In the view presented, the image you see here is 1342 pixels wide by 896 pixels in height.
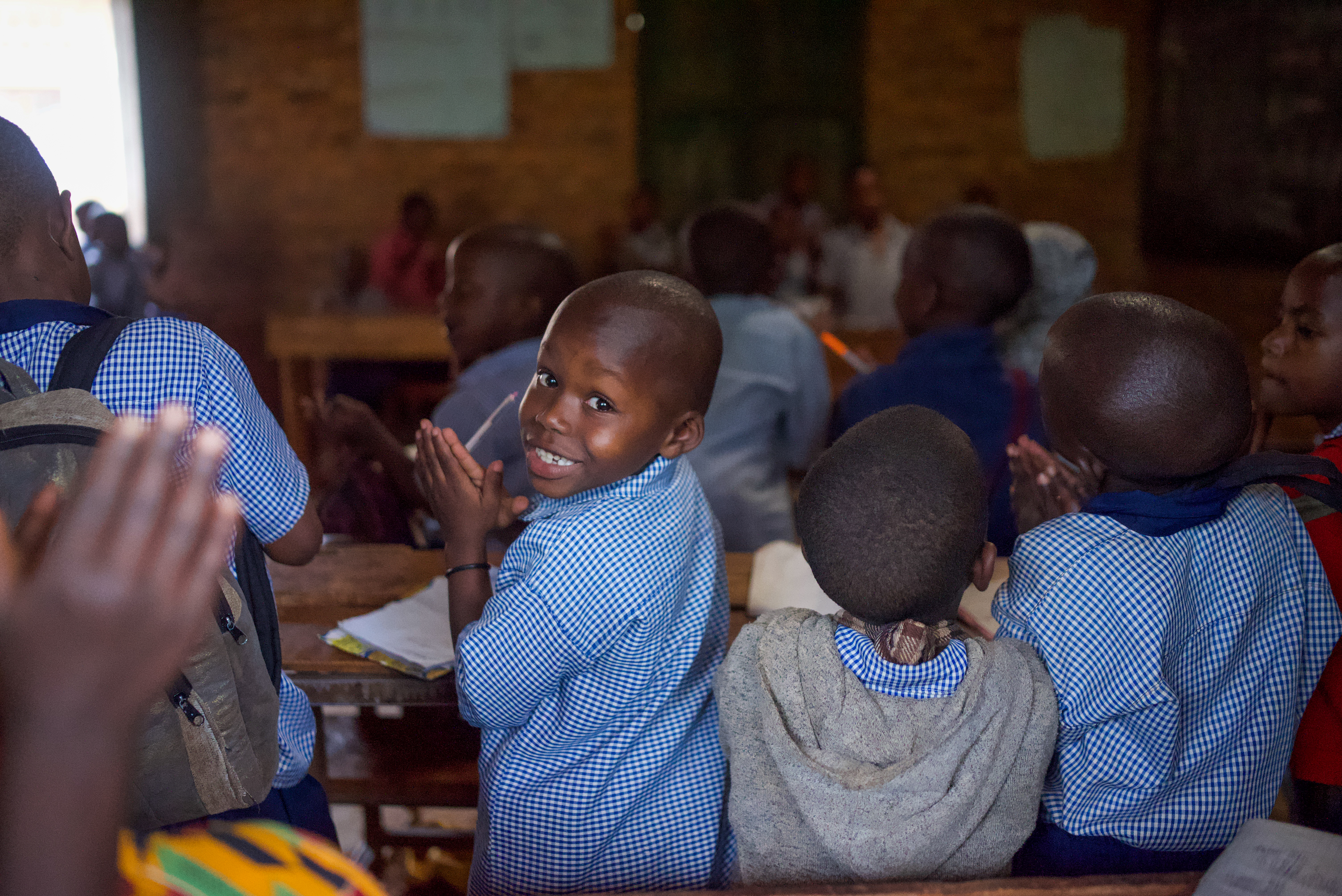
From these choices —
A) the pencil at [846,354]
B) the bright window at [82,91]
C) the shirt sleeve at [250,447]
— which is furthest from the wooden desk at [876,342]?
the bright window at [82,91]

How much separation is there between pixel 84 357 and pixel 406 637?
651 mm

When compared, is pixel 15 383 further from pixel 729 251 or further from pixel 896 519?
pixel 729 251

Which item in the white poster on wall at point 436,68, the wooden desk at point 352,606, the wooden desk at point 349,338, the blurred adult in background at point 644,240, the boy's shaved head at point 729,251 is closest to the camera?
the wooden desk at point 352,606

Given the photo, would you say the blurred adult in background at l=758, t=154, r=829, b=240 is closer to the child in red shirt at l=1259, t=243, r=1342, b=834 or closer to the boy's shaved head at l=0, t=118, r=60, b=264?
the child in red shirt at l=1259, t=243, r=1342, b=834

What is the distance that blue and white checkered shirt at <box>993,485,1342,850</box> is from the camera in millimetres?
1097

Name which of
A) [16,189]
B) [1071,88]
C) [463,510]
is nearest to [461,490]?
[463,510]

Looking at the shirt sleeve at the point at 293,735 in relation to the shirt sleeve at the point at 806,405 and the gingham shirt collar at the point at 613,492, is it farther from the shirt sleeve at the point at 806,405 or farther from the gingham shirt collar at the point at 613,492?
the shirt sleeve at the point at 806,405

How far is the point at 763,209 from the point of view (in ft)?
23.3

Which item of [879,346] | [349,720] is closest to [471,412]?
[349,720]

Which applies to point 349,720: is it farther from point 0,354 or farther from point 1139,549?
point 1139,549

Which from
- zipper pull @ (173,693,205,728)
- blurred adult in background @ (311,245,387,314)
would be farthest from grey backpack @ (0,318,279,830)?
blurred adult in background @ (311,245,387,314)

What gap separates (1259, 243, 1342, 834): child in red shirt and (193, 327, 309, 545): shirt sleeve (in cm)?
129

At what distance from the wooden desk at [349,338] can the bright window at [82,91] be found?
2.05 m

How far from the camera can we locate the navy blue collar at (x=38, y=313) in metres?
1.13
